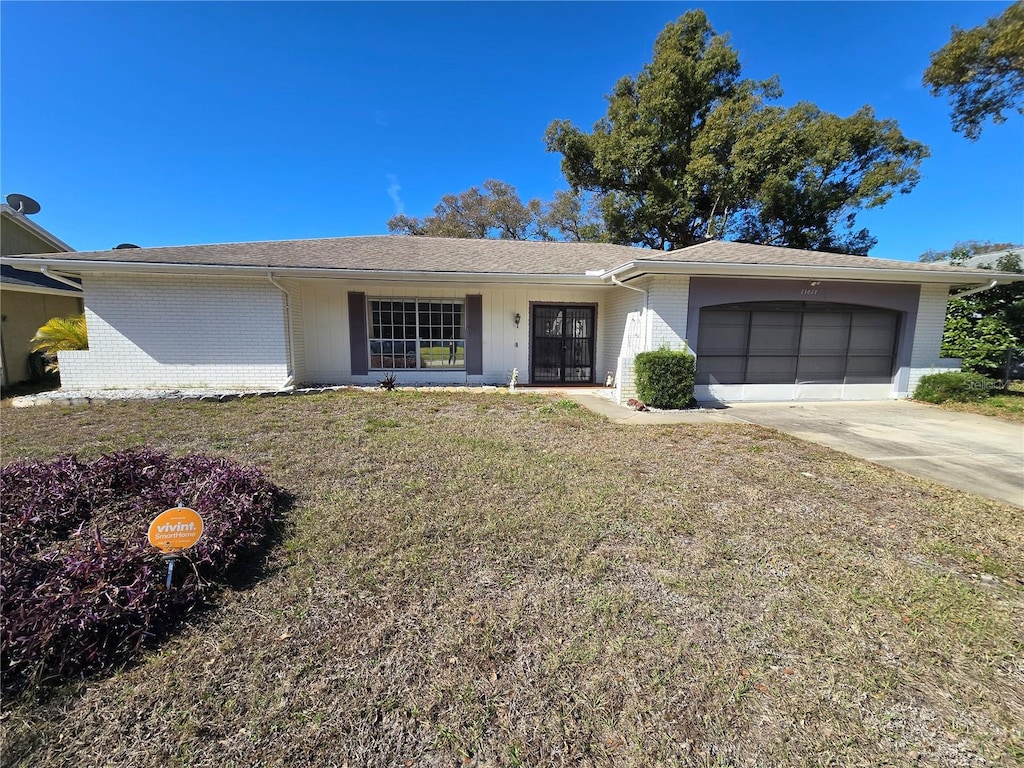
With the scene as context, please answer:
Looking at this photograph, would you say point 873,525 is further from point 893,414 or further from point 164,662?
point 893,414

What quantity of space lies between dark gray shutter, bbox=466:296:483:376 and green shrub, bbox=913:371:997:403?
9913mm

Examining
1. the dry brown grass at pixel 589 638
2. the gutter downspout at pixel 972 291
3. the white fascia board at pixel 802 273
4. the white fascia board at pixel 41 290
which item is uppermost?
the white fascia board at pixel 802 273

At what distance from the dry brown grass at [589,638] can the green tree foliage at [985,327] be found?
8.72 meters

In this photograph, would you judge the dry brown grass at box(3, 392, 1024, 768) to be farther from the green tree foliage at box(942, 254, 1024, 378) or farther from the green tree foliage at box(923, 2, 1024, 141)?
the green tree foliage at box(923, 2, 1024, 141)

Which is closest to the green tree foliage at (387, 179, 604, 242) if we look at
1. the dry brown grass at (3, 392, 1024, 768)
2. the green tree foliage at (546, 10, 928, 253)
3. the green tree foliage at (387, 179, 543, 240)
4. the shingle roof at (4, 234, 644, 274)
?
the green tree foliage at (387, 179, 543, 240)

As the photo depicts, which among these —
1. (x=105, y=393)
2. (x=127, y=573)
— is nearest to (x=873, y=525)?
(x=127, y=573)

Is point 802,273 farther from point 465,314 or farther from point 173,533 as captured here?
point 173,533

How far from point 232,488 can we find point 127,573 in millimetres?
1103

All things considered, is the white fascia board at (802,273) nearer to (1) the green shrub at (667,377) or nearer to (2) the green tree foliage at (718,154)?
(1) the green shrub at (667,377)

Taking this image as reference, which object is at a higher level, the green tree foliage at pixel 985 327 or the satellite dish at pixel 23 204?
the satellite dish at pixel 23 204

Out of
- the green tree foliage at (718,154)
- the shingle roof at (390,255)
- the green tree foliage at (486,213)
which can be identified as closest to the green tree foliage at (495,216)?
the green tree foliage at (486,213)

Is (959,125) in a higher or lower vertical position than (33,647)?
higher

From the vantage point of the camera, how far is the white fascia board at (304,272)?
7945 mm

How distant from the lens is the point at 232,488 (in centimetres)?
330
